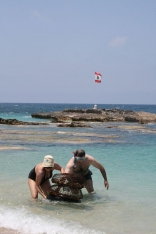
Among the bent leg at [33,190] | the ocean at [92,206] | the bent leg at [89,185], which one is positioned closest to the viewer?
the ocean at [92,206]

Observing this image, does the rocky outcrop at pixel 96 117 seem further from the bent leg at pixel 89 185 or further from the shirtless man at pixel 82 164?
the shirtless man at pixel 82 164

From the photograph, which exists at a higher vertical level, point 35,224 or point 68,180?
point 68,180

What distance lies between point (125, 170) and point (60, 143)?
8.85 meters

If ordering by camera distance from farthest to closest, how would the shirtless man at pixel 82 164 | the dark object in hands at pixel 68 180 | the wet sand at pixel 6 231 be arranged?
the shirtless man at pixel 82 164
the dark object in hands at pixel 68 180
the wet sand at pixel 6 231

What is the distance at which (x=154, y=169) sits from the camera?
43.2 ft

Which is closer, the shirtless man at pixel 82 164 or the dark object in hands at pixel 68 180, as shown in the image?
the dark object in hands at pixel 68 180

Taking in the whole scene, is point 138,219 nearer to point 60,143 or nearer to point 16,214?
point 16,214

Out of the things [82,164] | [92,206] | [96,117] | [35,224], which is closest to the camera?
[35,224]

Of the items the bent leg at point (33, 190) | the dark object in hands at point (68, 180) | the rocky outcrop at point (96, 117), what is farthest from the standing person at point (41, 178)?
the rocky outcrop at point (96, 117)

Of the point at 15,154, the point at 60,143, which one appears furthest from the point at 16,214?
the point at 60,143

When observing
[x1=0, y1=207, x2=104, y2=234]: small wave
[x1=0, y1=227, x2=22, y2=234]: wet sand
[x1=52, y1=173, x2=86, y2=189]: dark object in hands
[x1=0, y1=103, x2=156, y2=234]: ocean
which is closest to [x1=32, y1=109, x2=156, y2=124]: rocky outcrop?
[x1=0, y1=103, x2=156, y2=234]: ocean

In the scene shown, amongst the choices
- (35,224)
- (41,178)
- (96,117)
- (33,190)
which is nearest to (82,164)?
(41,178)

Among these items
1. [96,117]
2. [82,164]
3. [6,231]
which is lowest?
[6,231]

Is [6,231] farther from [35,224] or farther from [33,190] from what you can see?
[33,190]
